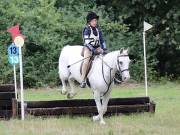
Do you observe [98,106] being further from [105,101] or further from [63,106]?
[63,106]

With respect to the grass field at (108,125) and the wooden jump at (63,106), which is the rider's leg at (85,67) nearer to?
the wooden jump at (63,106)

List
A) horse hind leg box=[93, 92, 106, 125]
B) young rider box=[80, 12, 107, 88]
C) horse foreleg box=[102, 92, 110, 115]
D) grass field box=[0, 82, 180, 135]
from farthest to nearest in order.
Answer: young rider box=[80, 12, 107, 88] < horse foreleg box=[102, 92, 110, 115] < horse hind leg box=[93, 92, 106, 125] < grass field box=[0, 82, 180, 135]

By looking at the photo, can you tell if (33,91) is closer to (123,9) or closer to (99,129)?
(123,9)

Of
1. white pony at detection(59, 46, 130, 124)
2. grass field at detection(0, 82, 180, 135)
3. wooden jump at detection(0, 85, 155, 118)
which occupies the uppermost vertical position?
white pony at detection(59, 46, 130, 124)

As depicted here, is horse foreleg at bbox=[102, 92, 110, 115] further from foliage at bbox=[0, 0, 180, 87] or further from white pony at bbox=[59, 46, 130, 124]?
foliage at bbox=[0, 0, 180, 87]

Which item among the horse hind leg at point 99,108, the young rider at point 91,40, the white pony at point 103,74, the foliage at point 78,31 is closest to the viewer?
the white pony at point 103,74

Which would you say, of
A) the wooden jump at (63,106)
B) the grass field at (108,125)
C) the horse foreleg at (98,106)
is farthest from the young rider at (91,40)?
the grass field at (108,125)

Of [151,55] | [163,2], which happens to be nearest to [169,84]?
[151,55]

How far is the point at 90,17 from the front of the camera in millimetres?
13898

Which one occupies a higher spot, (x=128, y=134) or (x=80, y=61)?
(x=80, y=61)

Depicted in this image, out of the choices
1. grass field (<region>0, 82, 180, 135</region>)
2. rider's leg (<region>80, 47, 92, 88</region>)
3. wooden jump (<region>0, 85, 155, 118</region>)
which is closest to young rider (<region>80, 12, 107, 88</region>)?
rider's leg (<region>80, 47, 92, 88</region>)

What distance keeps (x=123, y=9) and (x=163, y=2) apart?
6.16 ft

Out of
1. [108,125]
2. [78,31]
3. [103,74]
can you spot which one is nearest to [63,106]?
[103,74]

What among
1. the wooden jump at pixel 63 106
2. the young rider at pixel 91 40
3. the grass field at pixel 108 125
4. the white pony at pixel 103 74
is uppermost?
the young rider at pixel 91 40
